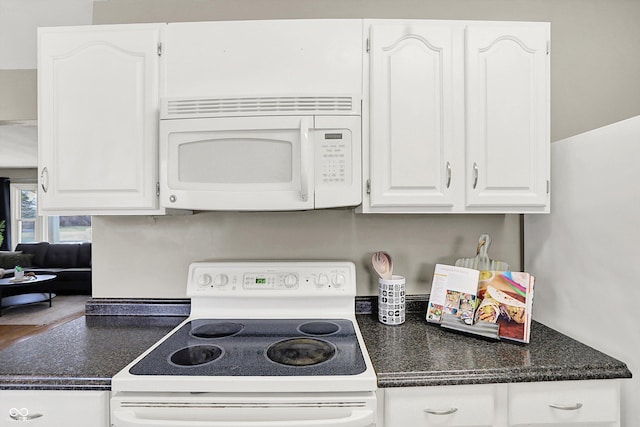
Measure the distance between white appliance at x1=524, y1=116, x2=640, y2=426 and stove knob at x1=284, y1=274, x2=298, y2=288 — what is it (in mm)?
1095

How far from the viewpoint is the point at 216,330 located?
1.47 meters

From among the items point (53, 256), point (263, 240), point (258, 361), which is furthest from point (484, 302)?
point (53, 256)

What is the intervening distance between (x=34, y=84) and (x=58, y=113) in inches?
34.5

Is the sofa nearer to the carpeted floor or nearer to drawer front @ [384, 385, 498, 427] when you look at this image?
the carpeted floor

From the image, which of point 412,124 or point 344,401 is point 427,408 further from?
point 412,124

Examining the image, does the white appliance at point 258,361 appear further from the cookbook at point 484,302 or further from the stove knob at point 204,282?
the cookbook at point 484,302

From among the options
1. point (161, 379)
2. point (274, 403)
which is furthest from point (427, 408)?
point (161, 379)

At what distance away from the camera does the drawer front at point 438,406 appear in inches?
43.2

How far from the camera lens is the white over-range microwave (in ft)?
4.44

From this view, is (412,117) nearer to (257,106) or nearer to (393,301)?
(257,106)

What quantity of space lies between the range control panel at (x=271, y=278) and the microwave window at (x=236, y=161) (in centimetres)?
44

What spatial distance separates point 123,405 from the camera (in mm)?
1061

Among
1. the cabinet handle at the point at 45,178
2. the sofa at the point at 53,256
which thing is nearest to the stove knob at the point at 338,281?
the cabinet handle at the point at 45,178

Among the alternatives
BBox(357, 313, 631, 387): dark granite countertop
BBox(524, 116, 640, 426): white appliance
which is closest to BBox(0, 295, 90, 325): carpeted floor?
BBox(357, 313, 631, 387): dark granite countertop
